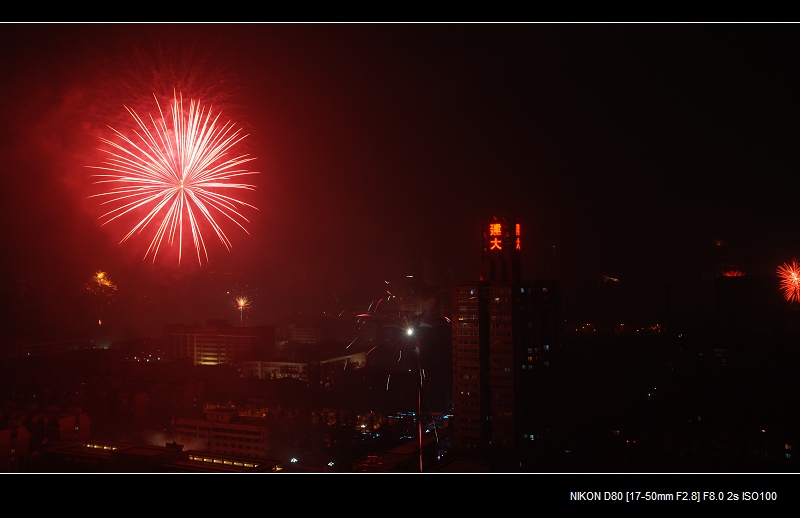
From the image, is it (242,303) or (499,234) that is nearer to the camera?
(499,234)

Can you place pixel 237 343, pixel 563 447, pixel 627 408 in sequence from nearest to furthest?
pixel 563 447, pixel 627 408, pixel 237 343

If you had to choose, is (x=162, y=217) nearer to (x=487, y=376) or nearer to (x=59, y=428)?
(x=59, y=428)

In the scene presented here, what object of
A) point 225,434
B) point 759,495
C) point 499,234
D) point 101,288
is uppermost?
point 499,234

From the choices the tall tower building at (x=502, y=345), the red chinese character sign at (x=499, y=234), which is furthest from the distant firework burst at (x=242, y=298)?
the red chinese character sign at (x=499, y=234)

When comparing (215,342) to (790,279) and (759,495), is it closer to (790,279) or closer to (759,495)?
(759,495)

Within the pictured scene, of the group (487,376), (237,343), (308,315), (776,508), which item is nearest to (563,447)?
(487,376)

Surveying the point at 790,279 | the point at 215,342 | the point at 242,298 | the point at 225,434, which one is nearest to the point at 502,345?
the point at 790,279
